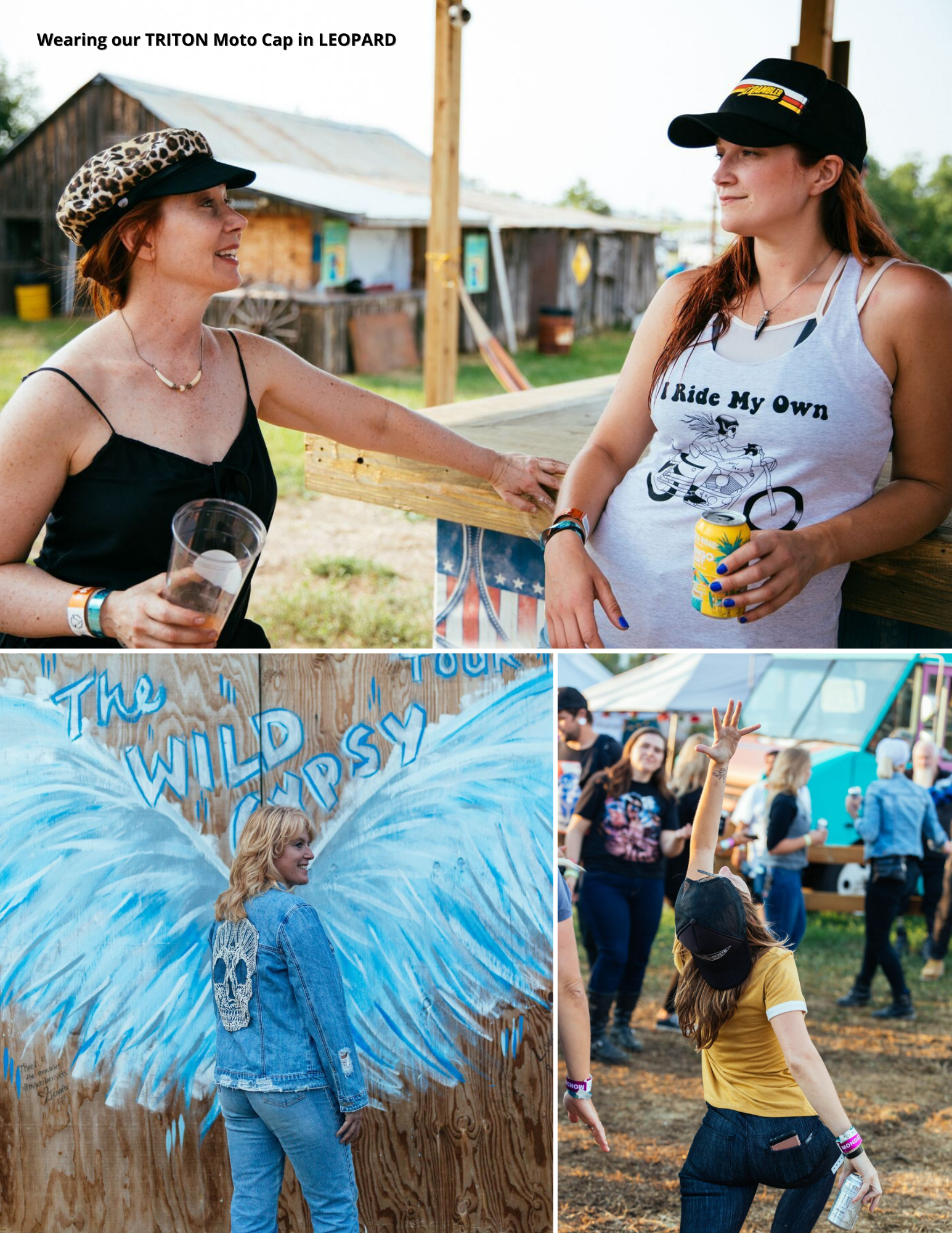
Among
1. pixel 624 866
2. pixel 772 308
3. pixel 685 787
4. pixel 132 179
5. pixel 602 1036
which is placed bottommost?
pixel 602 1036

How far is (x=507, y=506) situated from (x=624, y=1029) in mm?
2119

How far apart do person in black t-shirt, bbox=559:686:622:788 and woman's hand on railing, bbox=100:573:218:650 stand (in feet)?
2.01

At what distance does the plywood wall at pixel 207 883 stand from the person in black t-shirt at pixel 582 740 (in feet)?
0.16

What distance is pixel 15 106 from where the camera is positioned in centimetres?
1753

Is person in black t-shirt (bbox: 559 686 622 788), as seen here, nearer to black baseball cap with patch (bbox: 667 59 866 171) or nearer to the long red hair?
the long red hair

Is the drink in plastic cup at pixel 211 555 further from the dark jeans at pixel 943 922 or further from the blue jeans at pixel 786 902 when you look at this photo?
the dark jeans at pixel 943 922

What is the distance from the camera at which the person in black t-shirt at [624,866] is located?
230cm

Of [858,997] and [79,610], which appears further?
[858,997]

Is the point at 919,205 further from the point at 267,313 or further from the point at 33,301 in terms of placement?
the point at 33,301

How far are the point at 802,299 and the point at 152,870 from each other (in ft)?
4.53

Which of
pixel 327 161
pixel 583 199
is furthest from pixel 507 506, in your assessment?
pixel 583 199

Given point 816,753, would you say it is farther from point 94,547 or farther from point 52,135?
point 52,135

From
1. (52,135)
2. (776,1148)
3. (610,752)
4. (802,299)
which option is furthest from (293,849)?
(52,135)

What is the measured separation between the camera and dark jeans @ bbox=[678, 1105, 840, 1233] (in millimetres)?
1803
